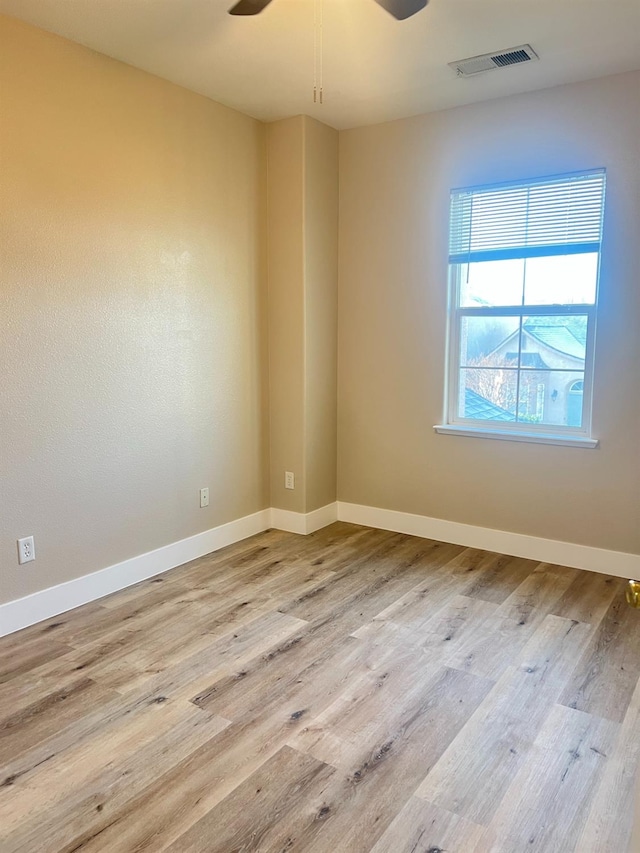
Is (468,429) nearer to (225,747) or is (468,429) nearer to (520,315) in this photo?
(520,315)

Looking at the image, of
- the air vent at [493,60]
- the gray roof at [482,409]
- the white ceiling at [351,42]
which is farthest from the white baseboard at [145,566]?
the air vent at [493,60]

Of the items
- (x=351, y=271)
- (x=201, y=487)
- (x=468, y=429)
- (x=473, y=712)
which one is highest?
(x=351, y=271)

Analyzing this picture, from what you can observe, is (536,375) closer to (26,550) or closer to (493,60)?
(493,60)

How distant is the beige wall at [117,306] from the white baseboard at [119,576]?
5cm

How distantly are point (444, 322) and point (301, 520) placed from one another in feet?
5.24

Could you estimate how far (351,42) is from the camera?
2.84 metres

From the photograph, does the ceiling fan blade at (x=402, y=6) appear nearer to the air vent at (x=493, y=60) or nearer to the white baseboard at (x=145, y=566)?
the air vent at (x=493, y=60)

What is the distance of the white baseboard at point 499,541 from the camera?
346cm

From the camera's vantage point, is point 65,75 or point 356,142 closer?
point 65,75

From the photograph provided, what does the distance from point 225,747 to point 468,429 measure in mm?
2438

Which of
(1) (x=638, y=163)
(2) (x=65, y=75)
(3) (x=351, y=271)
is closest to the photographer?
(2) (x=65, y=75)

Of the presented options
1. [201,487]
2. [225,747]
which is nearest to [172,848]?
[225,747]

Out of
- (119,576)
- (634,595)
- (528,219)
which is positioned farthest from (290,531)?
(634,595)

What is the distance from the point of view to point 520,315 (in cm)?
366
